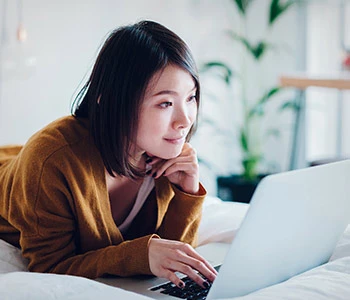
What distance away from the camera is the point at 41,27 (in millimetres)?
2705

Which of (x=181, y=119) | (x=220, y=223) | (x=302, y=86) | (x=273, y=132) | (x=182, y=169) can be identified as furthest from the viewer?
(x=273, y=132)

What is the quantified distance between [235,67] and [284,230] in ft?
9.15

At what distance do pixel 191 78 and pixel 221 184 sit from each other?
222 centimetres

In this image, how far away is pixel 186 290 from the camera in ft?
3.32

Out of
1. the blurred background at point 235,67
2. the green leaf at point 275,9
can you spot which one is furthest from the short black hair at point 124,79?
the green leaf at point 275,9

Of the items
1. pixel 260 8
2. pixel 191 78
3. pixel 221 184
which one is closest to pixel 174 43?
pixel 191 78

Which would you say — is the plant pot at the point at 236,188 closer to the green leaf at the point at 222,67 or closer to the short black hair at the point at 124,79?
the green leaf at the point at 222,67

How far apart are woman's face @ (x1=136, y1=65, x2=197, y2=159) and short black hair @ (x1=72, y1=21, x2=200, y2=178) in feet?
0.04

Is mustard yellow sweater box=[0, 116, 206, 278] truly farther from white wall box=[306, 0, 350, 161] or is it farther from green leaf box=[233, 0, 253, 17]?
white wall box=[306, 0, 350, 161]

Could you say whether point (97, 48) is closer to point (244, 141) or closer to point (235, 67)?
point (244, 141)

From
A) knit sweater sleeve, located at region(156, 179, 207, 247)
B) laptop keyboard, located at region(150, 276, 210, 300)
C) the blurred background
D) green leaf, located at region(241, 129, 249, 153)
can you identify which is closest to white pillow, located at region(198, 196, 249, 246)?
knit sweater sleeve, located at region(156, 179, 207, 247)

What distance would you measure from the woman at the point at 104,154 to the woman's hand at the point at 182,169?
4 centimetres

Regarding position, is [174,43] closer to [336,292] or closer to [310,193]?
[310,193]

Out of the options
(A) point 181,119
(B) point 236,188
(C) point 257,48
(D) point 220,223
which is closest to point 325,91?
(C) point 257,48
